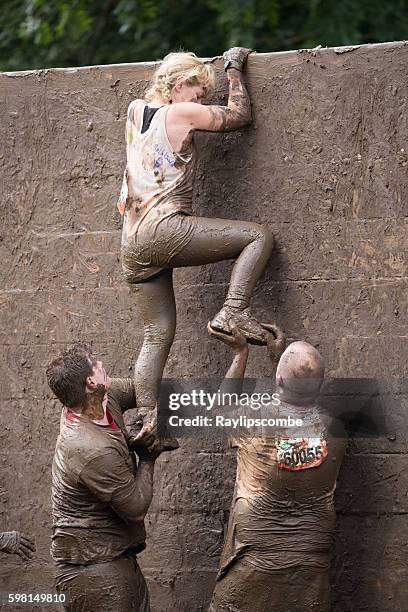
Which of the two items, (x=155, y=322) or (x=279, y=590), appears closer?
(x=279, y=590)

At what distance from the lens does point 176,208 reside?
6.82 metres

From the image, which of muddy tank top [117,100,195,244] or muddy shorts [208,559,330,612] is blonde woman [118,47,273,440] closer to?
muddy tank top [117,100,195,244]

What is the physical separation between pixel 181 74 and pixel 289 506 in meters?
2.02

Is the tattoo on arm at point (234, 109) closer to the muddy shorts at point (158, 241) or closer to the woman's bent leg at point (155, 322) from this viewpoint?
the muddy shorts at point (158, 241)

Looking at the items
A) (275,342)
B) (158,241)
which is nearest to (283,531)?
(275,342)

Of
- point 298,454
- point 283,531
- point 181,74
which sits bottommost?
point 283,531

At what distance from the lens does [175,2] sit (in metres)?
11.1

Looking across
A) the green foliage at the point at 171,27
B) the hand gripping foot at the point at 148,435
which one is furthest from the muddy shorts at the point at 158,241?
the green foliage at the point at 171,27

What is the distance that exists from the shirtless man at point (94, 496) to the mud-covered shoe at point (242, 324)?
0.57 meters

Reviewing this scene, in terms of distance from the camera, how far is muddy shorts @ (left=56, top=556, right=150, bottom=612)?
655cm

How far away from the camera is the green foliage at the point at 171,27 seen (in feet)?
34.0

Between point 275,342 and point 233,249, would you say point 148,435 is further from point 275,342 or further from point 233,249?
point 233,249

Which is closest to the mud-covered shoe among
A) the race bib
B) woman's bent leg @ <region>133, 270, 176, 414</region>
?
woman's bent leg @ <region>133, 270, 176, 414</region>

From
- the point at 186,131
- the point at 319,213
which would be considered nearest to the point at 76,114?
the point at 186,131
